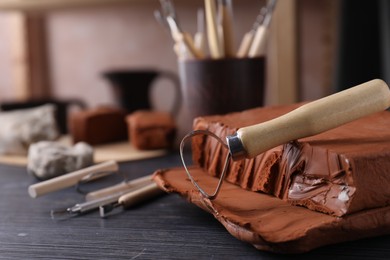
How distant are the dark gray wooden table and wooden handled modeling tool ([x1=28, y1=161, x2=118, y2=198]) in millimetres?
19

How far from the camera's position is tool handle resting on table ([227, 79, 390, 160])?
1.51 ft

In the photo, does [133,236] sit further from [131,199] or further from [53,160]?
[53,160]

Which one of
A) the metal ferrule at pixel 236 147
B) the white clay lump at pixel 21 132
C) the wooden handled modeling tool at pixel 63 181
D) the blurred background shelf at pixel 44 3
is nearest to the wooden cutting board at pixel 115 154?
the white clay lump at pixel 21 132

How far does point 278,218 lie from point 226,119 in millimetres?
179

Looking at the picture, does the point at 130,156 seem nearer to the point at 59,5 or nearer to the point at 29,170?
the point at 29,170

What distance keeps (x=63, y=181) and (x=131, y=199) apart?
97 mm

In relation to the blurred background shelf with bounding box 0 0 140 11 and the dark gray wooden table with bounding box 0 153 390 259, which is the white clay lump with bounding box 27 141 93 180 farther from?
the blurred background shelf with bounding box 0 0 140 11

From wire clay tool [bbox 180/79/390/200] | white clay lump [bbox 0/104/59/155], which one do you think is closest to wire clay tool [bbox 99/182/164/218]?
wire clay tool [bbox 180/79/390/200]

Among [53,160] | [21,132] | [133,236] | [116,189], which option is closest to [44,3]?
[21,132]

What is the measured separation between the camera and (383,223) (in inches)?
17.9

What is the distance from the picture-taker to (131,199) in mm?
589

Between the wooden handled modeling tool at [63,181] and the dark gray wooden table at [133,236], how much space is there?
19 millimetres

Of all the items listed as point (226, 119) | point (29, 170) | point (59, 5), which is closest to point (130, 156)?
point (29, 170)

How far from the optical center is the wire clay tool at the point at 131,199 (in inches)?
22.4
